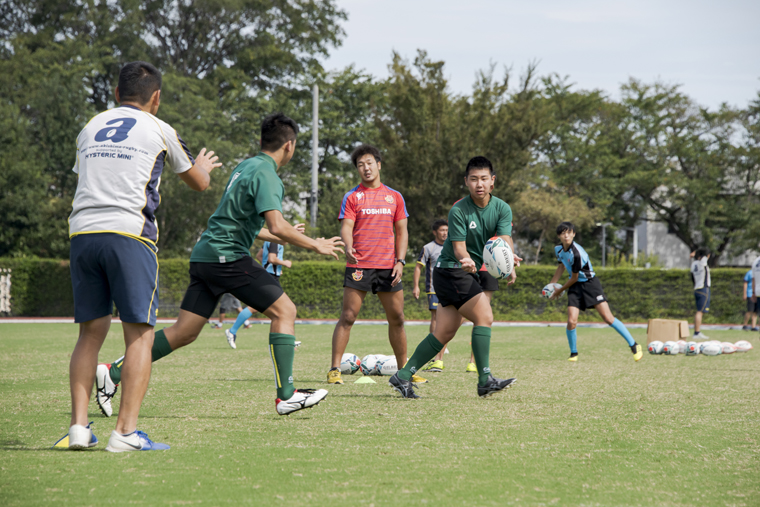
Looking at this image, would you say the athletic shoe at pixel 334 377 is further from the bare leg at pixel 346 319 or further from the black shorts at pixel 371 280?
the black shorts at pixel 371 280

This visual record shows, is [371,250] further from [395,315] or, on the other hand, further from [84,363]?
[84,363]

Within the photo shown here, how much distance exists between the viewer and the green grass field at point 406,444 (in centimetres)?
320

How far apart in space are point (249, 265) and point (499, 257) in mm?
2544

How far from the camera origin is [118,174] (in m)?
4.04

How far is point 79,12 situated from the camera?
41.4 metres

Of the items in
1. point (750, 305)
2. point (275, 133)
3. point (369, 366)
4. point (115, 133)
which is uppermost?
point (275, 133)

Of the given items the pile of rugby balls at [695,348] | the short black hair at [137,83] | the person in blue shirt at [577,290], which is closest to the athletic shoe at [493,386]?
the short black hair at [137,83]

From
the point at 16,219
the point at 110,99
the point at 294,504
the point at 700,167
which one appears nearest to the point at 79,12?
the point at 110,99

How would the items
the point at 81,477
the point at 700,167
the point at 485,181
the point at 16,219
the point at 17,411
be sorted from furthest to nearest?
the point at 700,167 → the point at 16,219 → the point at 485,181 → the point at 17,411 → the point at 81,477

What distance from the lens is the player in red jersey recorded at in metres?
7.57

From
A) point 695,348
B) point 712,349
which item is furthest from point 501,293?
point 712,349

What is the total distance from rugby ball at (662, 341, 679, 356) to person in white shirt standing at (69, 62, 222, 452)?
10.3 metres

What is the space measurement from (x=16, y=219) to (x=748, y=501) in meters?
32.2

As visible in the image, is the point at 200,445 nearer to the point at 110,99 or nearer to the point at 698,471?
the point at 698,471
